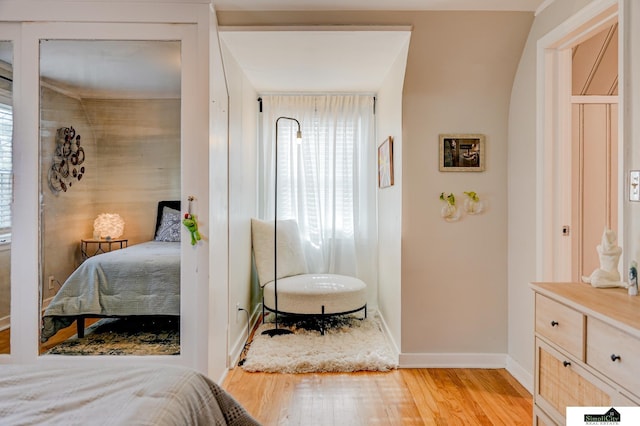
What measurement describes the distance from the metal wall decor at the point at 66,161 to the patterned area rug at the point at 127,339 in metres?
0.89

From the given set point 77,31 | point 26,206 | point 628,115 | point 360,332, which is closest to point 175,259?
point 26,206

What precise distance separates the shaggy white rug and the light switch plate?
1.81m

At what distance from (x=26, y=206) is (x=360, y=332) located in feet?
8.72

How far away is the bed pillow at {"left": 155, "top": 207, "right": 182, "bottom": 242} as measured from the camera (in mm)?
2307

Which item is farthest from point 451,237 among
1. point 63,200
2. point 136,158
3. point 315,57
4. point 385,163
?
point 63,200

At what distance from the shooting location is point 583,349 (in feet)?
4.32

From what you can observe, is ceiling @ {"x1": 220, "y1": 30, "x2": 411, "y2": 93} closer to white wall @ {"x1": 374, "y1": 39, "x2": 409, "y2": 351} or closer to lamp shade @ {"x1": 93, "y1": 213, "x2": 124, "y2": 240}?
white wall @ {"x1": 374, "y1": 39, "x2": 409, "y2": 351}

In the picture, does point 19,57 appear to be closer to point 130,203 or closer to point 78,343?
point 130,203

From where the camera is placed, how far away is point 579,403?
134cm

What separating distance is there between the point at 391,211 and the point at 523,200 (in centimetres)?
99

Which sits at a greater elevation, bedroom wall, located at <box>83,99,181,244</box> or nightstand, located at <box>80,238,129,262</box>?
bedroom wall, located at <box>83,99,181,244</box>

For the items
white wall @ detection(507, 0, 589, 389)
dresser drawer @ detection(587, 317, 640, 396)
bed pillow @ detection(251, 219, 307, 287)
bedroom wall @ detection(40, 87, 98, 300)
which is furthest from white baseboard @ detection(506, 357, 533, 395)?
bedroom wall @ detection(40, 87, 98, 300)

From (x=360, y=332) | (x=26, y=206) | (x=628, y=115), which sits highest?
(x=628, y=115)

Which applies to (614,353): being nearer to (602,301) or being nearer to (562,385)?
(602,301)
